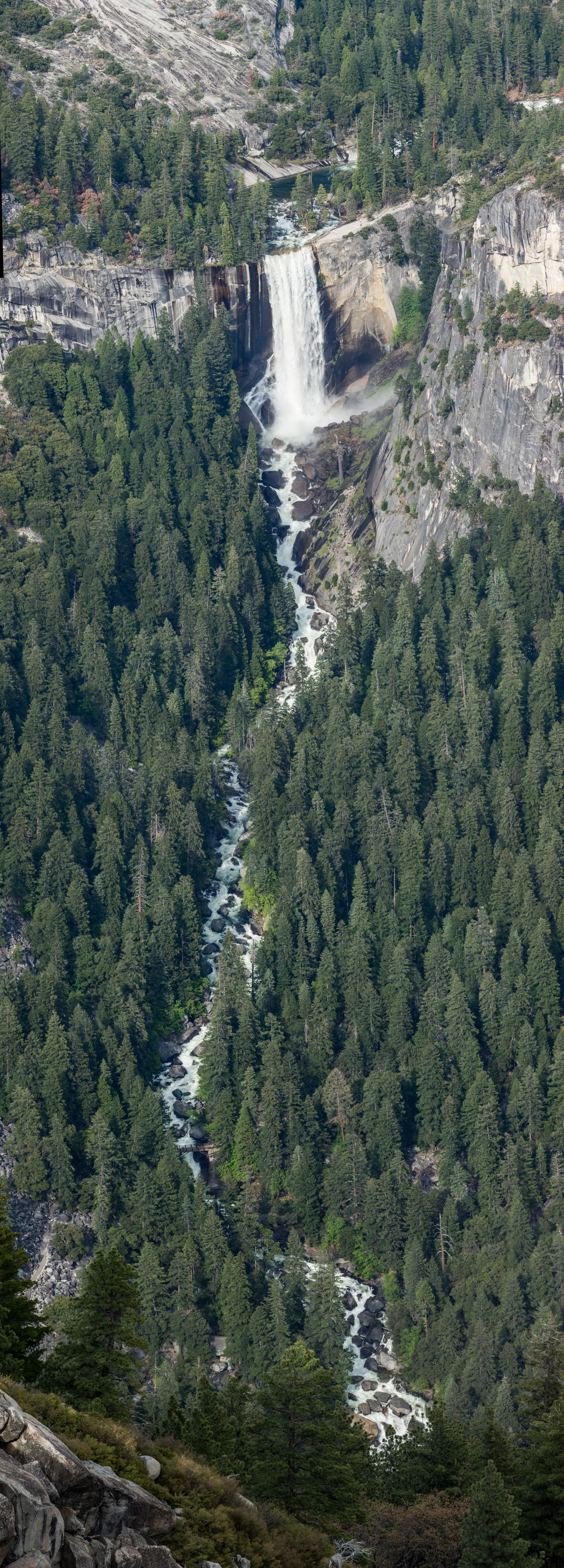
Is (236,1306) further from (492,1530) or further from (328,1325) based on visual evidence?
(492,1530)

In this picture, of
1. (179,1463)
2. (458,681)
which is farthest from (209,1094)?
(179,1463)

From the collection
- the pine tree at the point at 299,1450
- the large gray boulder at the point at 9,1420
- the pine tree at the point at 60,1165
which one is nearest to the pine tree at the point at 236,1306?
the pine tree at the point at 60,1165

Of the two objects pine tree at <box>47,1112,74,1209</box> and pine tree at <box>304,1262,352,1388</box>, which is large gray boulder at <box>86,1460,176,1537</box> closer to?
pine tree at <box>304,1262,352,1388</box>

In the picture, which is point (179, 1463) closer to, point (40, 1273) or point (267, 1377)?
point (267, 1377)

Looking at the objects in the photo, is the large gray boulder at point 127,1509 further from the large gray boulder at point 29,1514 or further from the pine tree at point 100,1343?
Result: the pine tree at point 100,1343

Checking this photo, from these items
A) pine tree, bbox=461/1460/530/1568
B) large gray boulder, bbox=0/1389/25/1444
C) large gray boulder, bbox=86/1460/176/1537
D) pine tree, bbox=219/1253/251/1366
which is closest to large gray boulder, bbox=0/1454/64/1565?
large gray boulder, bbox=0/1389/25/1444

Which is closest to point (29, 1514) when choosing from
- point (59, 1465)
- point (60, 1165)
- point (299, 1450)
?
point (59, 1465)

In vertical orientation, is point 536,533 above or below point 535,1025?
above
